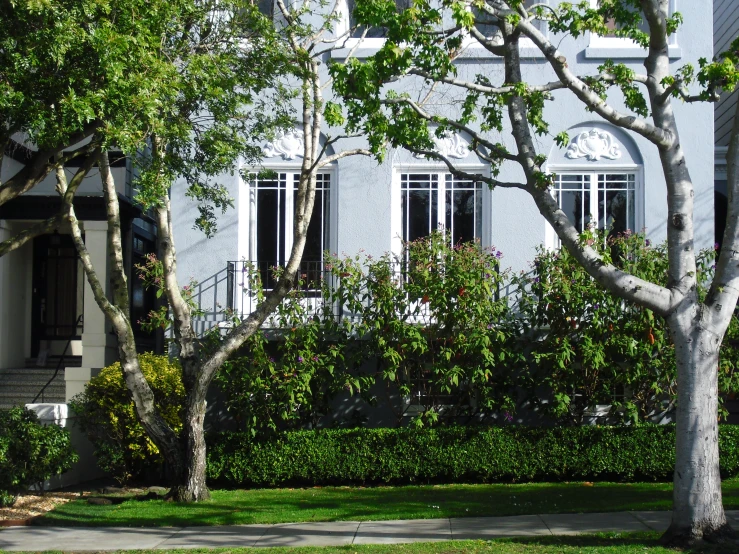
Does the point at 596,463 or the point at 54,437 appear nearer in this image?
the point at 54,437

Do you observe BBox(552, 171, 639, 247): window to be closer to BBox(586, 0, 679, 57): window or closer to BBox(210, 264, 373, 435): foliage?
BBox(586, 0, 679, 57): window

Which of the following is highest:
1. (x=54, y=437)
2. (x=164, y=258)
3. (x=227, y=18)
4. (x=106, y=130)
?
(x=227, y=18)

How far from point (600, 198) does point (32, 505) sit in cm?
998

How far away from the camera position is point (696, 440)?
8078 millimetres

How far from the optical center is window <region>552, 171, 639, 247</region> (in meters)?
14.4

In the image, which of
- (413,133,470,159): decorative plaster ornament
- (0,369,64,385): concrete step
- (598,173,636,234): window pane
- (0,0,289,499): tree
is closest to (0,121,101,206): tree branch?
(0,0,289,499): tree

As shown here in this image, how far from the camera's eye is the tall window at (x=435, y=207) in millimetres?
14570

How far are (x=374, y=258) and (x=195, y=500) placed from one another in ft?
16.1

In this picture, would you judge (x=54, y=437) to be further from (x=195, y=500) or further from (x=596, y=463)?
(x=596, y=463)

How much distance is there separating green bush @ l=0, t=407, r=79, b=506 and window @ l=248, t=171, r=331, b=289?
4.33 metres

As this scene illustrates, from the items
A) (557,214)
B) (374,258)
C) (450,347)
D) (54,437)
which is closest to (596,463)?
(450,347)

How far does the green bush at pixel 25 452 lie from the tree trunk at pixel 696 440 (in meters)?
8.04

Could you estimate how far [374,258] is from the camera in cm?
1423

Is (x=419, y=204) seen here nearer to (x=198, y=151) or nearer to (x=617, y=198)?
(x=617, y=198)
